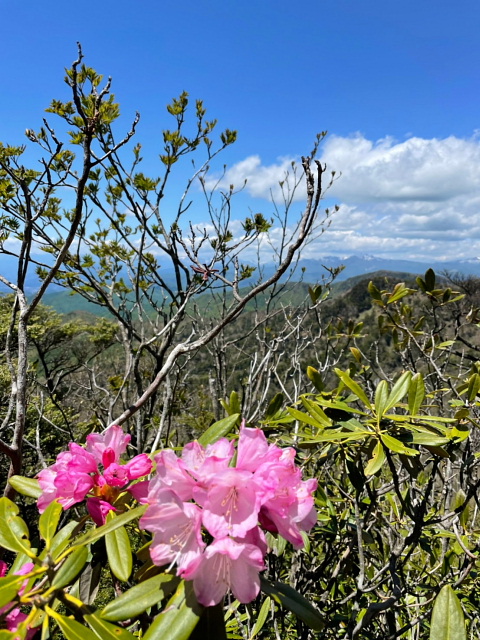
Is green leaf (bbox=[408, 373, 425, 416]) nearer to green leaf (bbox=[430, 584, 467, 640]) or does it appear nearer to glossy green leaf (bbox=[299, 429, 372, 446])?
glossy green leaf (bbox=[299, 429, 372, 446])

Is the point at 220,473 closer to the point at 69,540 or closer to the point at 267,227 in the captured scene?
the point at 69,540

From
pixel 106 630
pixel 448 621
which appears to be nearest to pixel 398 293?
pixel 448 621

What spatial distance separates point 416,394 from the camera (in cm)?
113

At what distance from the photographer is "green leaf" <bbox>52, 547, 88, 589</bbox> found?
26.5 inches

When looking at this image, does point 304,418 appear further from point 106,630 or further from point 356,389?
point 106,630

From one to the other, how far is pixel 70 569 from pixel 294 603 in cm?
43

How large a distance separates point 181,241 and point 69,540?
2.39 meters

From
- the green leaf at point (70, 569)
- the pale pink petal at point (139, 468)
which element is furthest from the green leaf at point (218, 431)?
the green leaf at point (70, 569)

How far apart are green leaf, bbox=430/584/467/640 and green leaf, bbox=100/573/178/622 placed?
0.52 meters

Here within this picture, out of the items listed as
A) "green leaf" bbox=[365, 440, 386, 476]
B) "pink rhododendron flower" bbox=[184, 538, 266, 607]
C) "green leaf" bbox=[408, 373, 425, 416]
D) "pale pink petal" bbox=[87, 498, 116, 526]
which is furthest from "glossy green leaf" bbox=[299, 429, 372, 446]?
"pale pink petal" bbox=[87, 498, 116, 526]

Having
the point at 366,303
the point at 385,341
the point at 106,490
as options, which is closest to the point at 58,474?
the point at 106,490

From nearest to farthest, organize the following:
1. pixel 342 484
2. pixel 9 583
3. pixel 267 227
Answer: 1. pixel 9 583
2. pixel 342 484
3. pixel 267 227

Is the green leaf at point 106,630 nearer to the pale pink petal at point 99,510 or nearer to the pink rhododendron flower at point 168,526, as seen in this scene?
the pink rhododendron flower at point 168,526

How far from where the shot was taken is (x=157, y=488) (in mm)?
698
